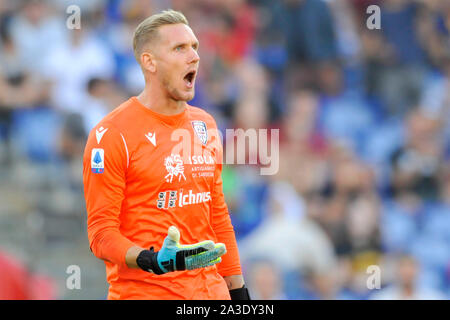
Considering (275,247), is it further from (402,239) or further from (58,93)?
(58,93)

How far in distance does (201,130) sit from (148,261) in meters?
0.92

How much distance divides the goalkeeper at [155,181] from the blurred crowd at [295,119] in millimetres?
3383

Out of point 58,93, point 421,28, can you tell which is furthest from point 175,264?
point 421,28

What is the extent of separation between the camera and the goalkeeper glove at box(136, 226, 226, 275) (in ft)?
12.2

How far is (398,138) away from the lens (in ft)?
31.0

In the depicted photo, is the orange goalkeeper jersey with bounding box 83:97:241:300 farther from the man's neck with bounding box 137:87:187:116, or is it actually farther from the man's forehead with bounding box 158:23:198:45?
the man's forehead with bounding box 158:23:198:45

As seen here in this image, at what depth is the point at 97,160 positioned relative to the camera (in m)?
4.01
